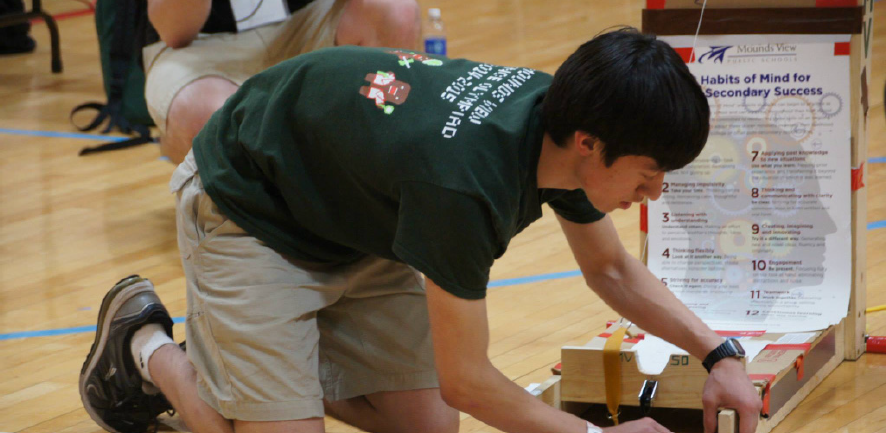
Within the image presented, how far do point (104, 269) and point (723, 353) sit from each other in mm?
1716

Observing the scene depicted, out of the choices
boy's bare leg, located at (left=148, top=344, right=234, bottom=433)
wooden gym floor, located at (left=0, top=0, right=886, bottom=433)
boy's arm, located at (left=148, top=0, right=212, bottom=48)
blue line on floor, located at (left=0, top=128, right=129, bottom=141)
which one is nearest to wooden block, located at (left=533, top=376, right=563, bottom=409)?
wooden gym floor, located at (left=0, top=0, right=886, bottom=433)

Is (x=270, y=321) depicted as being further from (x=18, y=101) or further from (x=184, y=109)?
(x=18, y=101)

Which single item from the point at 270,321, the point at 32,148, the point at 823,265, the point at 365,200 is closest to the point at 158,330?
the point at 270,321

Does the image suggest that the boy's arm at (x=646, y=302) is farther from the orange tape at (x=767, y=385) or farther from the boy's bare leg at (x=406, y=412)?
the boy's bare leg at (x=406, y=412)

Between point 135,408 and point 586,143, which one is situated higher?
point 586,143

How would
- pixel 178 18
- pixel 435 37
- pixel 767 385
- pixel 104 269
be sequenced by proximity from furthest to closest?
pixel 435 37 < pixel 104 269 < pixel 178 18 < pixel 767 385

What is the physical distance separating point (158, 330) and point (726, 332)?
103 cm

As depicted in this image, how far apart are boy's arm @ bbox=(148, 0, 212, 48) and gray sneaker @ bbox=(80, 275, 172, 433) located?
0.84 metres

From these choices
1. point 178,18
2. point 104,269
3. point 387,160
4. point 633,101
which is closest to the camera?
point 633,101

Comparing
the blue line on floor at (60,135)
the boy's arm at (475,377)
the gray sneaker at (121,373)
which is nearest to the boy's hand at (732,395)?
the boy's arm at (475,377)

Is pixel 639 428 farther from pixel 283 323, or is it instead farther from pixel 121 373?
pixel 121 373

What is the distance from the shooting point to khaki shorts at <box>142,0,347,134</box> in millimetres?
2609

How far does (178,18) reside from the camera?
8.36 feet

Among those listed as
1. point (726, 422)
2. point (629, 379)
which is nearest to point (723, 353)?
point (726, 422)
